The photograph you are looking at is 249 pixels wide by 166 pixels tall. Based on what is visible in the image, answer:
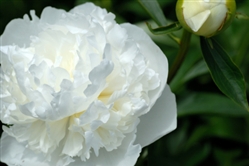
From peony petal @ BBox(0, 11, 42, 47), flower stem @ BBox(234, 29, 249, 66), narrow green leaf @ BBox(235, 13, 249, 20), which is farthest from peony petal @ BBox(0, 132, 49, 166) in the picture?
flower stem @ BBox(234, 29, 249, 66)

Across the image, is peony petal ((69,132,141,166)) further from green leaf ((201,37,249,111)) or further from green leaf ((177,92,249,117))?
green leaf ((177,92,249,117))

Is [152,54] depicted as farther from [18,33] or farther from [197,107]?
[197,107]

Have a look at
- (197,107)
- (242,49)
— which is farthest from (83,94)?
(242,49)

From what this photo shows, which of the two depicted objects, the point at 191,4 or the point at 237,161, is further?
the point at 237,161

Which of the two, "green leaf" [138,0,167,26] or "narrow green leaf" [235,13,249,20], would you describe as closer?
"narrow green leaf" [235,13,249,20]

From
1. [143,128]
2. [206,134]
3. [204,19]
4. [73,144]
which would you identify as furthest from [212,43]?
[206,134]

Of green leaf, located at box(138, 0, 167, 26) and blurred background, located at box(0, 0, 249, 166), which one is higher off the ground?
green leaf, located at box(138, 0, 167, 26)

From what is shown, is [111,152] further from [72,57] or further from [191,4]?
[191,4]
